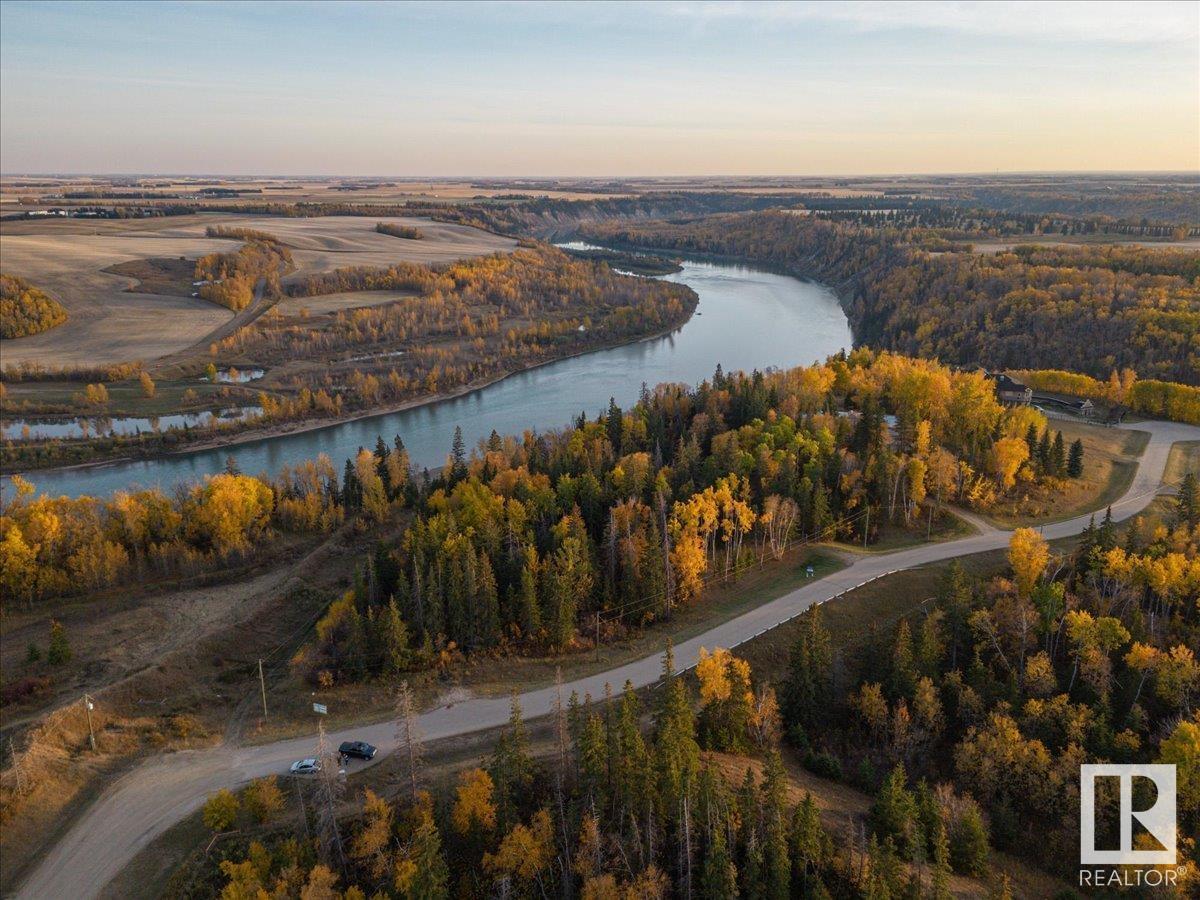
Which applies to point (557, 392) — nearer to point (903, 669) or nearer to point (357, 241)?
point (903, 669)

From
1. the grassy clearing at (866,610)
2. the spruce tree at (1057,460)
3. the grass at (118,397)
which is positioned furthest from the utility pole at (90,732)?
the grass at (118,397)

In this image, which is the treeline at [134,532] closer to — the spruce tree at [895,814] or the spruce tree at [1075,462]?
the spruce tree at [895,814]

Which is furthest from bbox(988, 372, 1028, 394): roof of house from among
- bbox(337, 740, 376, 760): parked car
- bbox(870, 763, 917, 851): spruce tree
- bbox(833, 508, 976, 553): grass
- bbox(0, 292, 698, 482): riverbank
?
bbox(337, 740, 376, 760): parked car

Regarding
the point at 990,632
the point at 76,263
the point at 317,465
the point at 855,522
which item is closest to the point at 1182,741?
the point at 990,632

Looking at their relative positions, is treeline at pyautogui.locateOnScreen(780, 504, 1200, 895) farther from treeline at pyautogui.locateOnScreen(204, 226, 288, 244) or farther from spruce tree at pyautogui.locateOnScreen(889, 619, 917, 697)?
treeline at pyautogui.locateOnScreen(204, 226, 288, 244)

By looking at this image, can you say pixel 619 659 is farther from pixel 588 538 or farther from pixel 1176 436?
pixel 1176 436

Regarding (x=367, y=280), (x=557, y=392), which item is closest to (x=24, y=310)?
(x=367, y=280)

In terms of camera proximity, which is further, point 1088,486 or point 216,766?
point 1088,486
